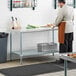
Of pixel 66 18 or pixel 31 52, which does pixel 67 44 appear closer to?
pixel 66 18

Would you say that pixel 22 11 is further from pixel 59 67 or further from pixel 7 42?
pixel 59 67

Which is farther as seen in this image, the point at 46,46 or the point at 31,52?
the point at 46,46

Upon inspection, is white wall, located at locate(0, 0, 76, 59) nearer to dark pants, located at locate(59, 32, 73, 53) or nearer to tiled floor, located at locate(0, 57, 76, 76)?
tiled floor, located at locate(0, 57, 76, 76)

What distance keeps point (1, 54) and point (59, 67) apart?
1.50 meters

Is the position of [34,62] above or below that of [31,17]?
below

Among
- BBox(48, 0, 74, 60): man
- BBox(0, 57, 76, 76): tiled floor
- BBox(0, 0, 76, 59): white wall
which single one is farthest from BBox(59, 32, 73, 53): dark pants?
BBox(0, 0, 76, 59): white wall

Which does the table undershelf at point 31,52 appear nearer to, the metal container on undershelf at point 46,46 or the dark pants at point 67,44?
the metal container on undershelf at point 46,46

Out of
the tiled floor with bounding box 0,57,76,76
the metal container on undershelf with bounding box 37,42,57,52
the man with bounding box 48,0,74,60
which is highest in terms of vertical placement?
the man with bounding box 48,0,74,60

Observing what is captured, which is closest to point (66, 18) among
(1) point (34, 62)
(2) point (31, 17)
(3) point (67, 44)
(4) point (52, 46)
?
(3) point (67, 44)

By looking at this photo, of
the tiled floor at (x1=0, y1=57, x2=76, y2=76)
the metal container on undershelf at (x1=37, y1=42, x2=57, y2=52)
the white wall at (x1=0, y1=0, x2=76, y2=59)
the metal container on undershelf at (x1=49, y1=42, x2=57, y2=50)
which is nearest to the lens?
the tiled floor at (x1=0, y1=57, x2=76, y2=76)

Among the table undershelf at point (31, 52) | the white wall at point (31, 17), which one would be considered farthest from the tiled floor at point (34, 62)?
the white wall at point (31, 17)

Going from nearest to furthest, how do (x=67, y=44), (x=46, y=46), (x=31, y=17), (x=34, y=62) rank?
(x=67, y=44)
(x=34, y=62)
(x=46, y=46)
(x=31, y=17)

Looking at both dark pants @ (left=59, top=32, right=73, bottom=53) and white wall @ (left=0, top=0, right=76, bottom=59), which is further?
white wall @ (left=0, top=0, right=76, bottom=59)

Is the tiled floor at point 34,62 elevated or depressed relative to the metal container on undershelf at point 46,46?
depressed
